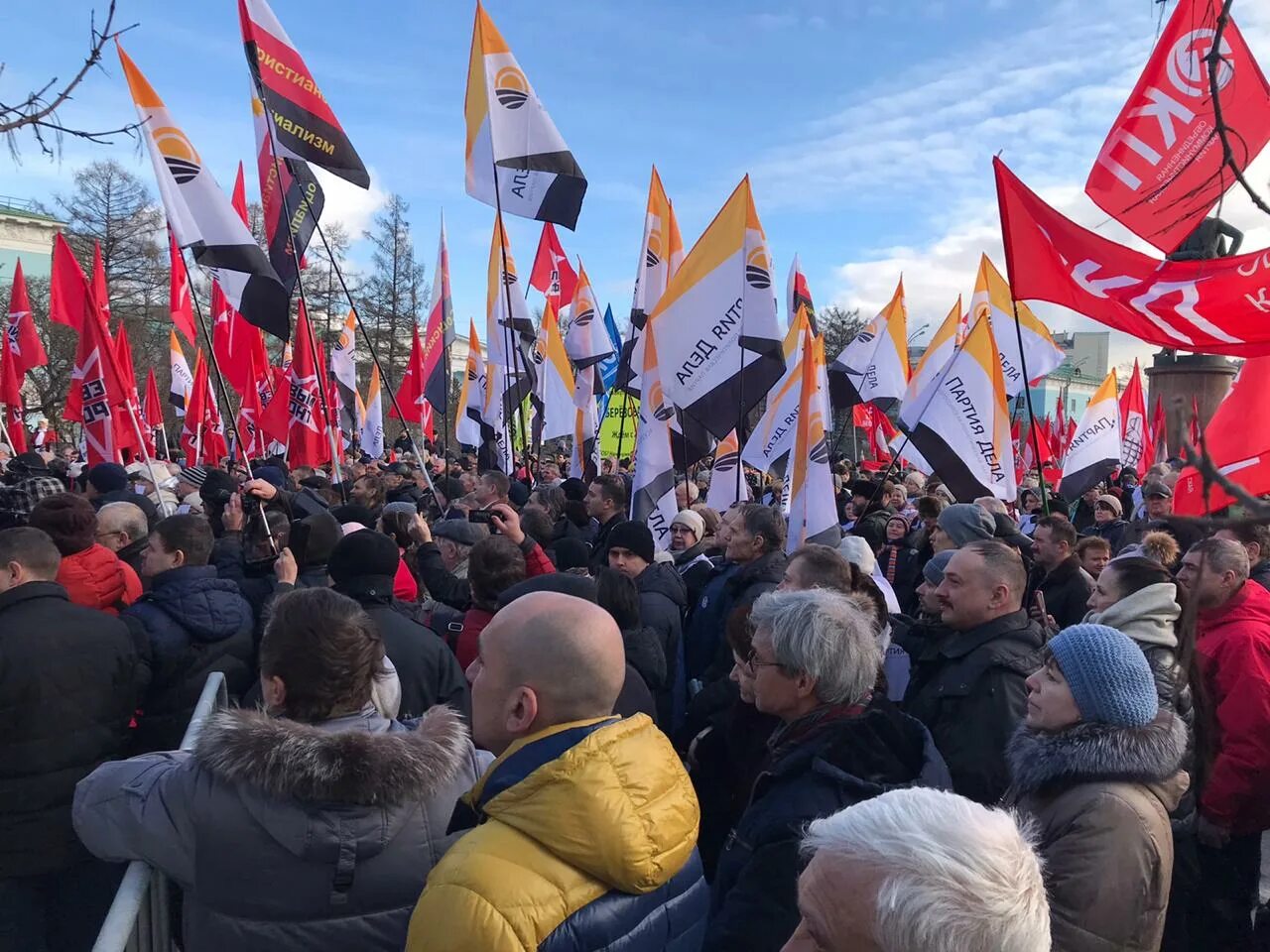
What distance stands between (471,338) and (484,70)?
23.2 feet

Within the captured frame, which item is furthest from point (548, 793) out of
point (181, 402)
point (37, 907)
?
point (181, 402)

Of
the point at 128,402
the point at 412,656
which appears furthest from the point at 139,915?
the point at 128,402

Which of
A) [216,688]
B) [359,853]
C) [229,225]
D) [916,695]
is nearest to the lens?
[359,853]

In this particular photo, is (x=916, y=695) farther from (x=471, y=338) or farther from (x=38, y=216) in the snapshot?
(x=38, y=216)

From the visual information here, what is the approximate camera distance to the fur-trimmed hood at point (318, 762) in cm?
192

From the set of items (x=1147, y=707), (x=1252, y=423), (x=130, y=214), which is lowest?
(x=1147, y=707)

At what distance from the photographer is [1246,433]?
4.59 m

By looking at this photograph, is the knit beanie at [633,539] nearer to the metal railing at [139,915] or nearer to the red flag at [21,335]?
the metal railing at [139,915]

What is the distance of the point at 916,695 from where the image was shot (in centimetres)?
355

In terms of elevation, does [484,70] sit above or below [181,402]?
above

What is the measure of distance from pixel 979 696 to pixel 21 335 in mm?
13112

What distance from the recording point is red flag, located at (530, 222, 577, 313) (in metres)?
14.8

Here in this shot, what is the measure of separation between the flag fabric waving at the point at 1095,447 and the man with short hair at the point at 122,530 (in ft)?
29.3

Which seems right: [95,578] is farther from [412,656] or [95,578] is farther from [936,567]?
[936,567]
